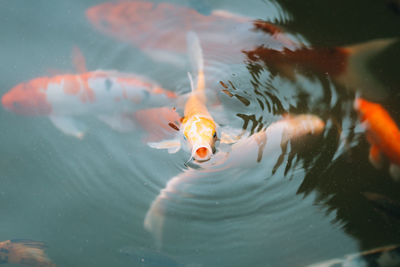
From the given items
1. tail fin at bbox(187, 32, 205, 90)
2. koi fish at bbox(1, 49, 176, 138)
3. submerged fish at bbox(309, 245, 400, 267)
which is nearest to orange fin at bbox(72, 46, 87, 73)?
koi fish at bbox(1, 49, 176, 138)

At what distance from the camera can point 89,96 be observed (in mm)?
3520

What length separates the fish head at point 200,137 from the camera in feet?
9.29

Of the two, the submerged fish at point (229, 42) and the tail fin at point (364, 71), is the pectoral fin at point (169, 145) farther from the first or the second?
the tail fin at point (364, 71)

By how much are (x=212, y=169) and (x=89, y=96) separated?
1305 mm

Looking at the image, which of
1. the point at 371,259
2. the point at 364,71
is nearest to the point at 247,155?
the point at 371,259

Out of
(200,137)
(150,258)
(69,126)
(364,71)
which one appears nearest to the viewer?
(150,258)

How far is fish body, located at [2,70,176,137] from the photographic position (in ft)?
11.1

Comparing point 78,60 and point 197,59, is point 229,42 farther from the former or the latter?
point 78,60

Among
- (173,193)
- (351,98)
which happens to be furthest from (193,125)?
(351,98)

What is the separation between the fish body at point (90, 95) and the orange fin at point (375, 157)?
1.53 meters

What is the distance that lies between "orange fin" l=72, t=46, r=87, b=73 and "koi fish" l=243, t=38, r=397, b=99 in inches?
53.0

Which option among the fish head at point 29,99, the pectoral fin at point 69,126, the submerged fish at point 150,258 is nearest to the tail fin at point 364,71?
the submerged fish at point 150,258

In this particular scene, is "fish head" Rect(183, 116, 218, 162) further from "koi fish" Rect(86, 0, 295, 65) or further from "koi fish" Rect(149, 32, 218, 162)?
"koi fish" Rect(86, 0, 295, 65)

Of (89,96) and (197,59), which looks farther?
(89,96)
